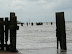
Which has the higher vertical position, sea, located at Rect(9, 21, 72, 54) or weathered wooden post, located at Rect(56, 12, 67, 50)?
weathered wooden post, located at Rect(56, 12, 67, 50)

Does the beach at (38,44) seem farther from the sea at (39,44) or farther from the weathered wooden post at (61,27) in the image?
the weathered wooden post at (61,27)

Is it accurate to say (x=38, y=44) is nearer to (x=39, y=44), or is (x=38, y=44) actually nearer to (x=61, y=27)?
(x=39, y=44)

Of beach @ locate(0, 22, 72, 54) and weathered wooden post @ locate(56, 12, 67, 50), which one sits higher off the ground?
weathered wooden post @ locate(56, 12, 67, 50)

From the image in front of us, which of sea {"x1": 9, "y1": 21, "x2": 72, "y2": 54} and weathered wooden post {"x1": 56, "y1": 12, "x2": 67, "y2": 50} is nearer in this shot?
weathered wooden post {"x1": 56, "y1": 12, "x2": 67, "y2": 50}

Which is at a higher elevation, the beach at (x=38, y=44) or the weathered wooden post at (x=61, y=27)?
the weathered wooden post at (x=61, y=27)

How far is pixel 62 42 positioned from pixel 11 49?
2.99 meters

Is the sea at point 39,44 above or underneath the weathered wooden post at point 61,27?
underneath

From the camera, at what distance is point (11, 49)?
11.9m

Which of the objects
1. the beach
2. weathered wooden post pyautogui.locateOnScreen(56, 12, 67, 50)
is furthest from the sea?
weathered wooden post pyautogui.locateOnScreen(56, 12, 67, 50)

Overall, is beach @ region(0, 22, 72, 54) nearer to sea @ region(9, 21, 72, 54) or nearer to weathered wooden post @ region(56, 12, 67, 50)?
sea @ region(9, 21, 72, 54)

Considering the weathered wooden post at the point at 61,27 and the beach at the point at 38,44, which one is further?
the beach at the point at 38,44

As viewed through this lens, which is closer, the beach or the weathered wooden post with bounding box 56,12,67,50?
the weathered wooden post with bounding box 56,12,67,50

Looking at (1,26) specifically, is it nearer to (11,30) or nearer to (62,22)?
(11,30)

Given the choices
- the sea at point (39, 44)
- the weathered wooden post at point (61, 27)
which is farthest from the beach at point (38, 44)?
the weathered wooden post at point (61, 27)
